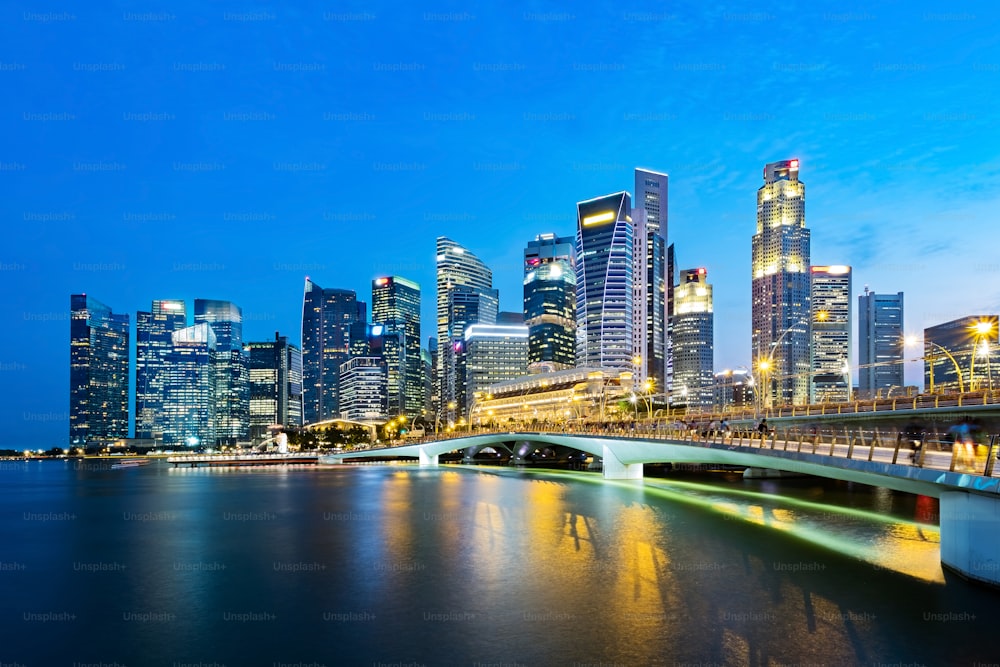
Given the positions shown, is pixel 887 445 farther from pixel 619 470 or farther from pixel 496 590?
Result: pixel 619 470

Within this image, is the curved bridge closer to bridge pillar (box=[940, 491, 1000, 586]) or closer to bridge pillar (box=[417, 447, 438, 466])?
bridge pillar (box=[940, 491, 1000, 586])

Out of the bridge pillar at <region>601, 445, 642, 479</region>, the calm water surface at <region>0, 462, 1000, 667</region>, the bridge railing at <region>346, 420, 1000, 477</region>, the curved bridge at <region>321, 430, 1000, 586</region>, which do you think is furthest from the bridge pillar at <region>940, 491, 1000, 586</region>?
the bridge pillar at <region>601, 445, 642, 479</region>

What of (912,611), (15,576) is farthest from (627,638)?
(15,576)

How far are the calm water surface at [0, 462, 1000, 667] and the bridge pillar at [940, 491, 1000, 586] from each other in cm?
67

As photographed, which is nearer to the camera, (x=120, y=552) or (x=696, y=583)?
(x=696, y=583)

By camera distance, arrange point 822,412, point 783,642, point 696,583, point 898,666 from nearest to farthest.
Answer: point 898,666
point 783,642
point 696,583
point 822,412

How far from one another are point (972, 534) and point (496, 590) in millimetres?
14626

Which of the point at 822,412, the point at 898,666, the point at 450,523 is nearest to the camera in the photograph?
the point at 898,666

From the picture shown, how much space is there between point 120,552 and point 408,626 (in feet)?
65.3

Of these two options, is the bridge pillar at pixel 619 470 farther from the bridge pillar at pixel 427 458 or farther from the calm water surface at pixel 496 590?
the bridge pillar at pixel 427 458

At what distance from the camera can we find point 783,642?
17531 millimetres

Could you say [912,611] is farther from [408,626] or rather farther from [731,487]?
[731,487]

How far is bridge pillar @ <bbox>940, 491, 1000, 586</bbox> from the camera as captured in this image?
20.2 m

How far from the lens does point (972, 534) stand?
69.6 ft
